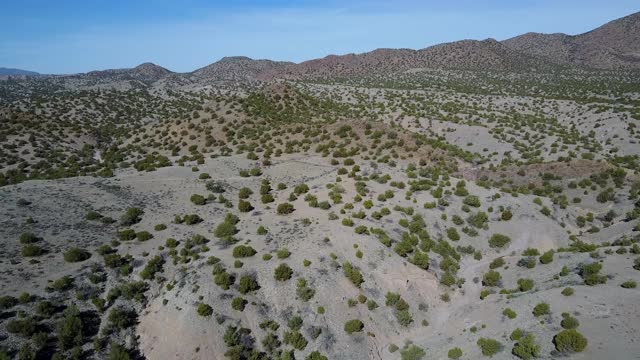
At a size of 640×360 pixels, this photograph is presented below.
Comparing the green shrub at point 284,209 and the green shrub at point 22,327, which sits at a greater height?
the green shrub at point 284,209

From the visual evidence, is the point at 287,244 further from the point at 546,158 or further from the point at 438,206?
the point at 546,158

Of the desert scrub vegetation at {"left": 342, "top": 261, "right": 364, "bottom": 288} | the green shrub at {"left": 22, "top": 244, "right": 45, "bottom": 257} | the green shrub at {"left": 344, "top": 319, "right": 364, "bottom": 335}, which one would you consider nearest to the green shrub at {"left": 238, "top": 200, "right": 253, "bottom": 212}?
the desert scrub vegetation at {"left": 342, "top": 261, "right": 364, "bottom": 288}

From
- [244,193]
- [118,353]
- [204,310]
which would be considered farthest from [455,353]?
[244,193]

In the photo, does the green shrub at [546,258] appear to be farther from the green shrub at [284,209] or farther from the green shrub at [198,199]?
the green shrub at [198,199]

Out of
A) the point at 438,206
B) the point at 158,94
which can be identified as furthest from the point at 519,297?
the point at 158,94

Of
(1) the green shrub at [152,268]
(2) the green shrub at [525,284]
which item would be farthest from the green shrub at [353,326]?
(1) the green shrub at [152,268]

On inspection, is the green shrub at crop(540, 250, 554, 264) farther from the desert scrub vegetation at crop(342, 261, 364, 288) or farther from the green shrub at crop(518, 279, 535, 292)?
the desert scrub vegetation at crop(342, 261, 364, 288)
